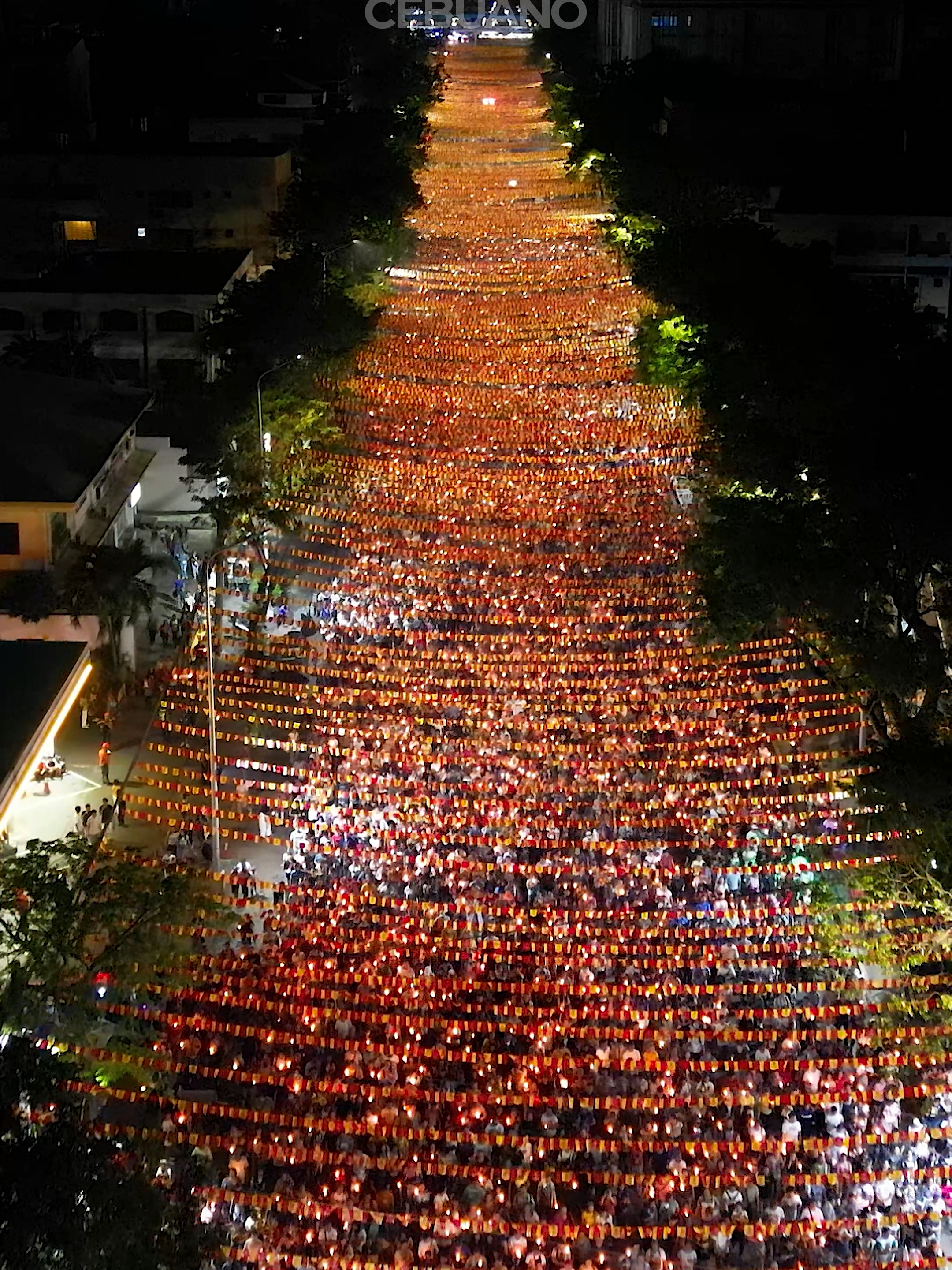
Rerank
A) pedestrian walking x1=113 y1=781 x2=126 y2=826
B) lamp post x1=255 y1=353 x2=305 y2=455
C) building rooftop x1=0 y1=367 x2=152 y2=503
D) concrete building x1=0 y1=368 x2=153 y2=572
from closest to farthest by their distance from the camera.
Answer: pedestrian walking x1=113 y1=781 x2=126 y2=826 < concrete building x1=0 y1=368 x2=153 y2=572 < building rooftop x1=0 y1=367 x2=152 y2=503 < lamp post x1=255 y1=353 x2=305 y2=455

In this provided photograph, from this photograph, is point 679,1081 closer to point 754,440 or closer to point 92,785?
point 92,785

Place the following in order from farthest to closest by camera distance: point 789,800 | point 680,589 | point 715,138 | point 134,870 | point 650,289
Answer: point 715,138 → point 650,289 → point 680,589 → point 789,800 → point 134,870

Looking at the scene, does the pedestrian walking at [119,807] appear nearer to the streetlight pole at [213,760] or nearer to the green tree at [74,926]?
the streetlight pole at [213,760]

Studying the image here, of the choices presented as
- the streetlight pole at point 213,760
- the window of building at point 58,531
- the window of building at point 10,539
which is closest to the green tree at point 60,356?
the window of building at point 58,531

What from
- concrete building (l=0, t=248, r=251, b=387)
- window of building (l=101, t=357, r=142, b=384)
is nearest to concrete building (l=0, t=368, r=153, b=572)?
window of building (l=101, t=357, r=142, b=384)

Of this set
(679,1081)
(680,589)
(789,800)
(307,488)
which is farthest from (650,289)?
(679,1081)

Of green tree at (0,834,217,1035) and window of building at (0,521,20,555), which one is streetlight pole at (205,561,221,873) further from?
green tree at (0,834,217,1035)

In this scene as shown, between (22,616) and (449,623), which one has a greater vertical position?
(22,616)
